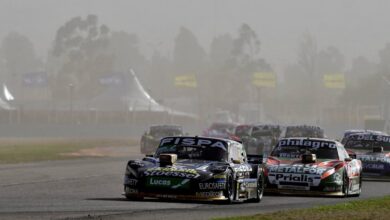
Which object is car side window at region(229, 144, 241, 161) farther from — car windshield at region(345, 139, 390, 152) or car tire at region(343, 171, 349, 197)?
car windshield at region(345, 139, 390, 152)

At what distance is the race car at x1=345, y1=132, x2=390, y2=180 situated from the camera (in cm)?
3047

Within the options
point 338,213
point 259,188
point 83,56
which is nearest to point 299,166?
point 259,188

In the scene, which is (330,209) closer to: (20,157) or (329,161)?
(329,161)

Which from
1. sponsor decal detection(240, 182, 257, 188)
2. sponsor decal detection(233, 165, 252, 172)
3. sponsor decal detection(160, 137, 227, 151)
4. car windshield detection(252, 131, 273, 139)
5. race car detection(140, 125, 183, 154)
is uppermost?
sponsor decal detection(160, 137, 227, 151)

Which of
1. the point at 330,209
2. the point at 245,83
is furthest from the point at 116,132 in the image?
the point at 245,83

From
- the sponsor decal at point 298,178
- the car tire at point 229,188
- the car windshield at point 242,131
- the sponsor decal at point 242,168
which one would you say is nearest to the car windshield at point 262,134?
the car windshield at point 242,131

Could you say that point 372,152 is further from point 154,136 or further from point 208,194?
point 154,136

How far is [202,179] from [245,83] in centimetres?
15763

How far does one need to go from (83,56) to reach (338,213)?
491 feet

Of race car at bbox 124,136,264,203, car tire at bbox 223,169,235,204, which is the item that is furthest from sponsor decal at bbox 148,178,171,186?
car tire at bbox 223,169,235,204

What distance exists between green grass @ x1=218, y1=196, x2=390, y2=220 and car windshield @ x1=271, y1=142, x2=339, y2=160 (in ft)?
15.0

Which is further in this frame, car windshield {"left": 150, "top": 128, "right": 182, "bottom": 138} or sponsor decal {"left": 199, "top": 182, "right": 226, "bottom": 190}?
car windshield {"left": 150, "top": 128, "right": 182, "bottom": 138}

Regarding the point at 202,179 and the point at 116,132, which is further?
the point at 116,132

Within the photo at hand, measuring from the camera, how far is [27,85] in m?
126
